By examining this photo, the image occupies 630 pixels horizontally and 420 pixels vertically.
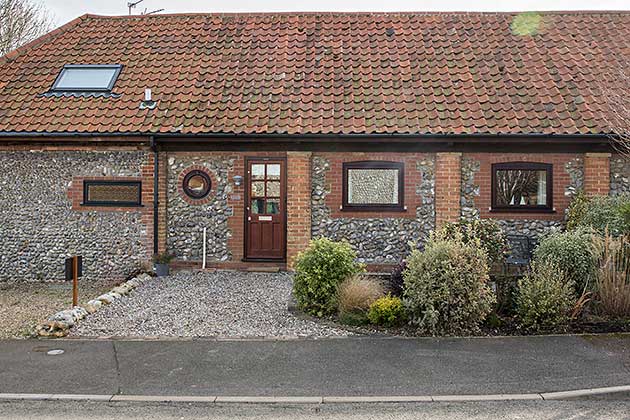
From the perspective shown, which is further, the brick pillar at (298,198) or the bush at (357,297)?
the brick pillar at (298,198)

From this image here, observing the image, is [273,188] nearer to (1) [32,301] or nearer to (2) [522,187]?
(1) [32,301]

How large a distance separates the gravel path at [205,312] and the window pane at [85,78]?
517cm

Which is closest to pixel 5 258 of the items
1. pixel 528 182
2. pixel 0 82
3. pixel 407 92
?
pixel 0 82

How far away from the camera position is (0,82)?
13516mm

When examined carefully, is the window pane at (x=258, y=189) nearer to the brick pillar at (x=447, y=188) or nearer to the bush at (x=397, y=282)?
the brick pillar at (x=447, y=188)

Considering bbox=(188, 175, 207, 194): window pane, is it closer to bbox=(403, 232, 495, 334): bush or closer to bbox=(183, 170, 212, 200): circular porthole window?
bbox=(183, 170, 212, 200): circular porthole window

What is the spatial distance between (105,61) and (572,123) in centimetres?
1101

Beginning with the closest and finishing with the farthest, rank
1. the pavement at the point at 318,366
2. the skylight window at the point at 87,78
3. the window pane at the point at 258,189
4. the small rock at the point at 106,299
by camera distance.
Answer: the pavement at the point at 318,366, the small rock at the point at 106,299, the window pane at the point at 258,189, the skylight window at the point at 87,78

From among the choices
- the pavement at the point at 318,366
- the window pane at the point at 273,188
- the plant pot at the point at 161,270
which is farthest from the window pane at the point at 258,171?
the pavement at the point at 318,366

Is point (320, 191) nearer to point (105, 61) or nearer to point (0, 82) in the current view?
point (105, 61)

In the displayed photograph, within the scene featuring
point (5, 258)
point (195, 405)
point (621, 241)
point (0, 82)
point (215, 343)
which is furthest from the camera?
point (0, 82)

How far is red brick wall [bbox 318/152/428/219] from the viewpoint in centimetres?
1205

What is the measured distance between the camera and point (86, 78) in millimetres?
13430

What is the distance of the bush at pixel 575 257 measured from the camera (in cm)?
819
